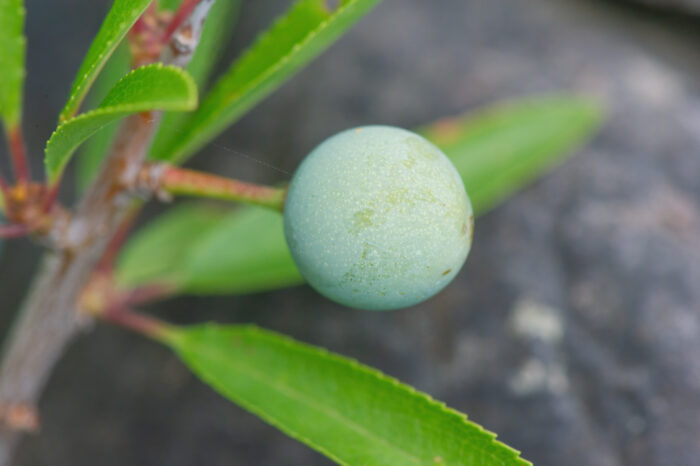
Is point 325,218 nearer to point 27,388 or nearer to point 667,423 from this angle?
point 27,388

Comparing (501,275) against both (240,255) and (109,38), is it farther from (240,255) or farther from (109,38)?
(109,38)

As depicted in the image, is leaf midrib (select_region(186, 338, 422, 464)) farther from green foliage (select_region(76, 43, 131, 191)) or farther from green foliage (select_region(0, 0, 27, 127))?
green foliage (select_region(76, 43, 131, 191))

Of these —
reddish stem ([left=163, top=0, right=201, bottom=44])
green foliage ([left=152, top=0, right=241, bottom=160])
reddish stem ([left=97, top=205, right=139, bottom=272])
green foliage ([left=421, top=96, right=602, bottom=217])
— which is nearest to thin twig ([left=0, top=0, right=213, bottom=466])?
reddish stem ([left=163, top=0, right=201, bottom=44])

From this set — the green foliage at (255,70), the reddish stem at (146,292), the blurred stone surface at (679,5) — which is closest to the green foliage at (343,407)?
the green foliage at (255,70)

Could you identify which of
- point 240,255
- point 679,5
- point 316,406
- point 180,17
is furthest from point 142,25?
point 679,5

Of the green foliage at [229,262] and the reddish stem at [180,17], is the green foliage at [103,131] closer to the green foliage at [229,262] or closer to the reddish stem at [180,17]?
the green foliage at [229,262]
